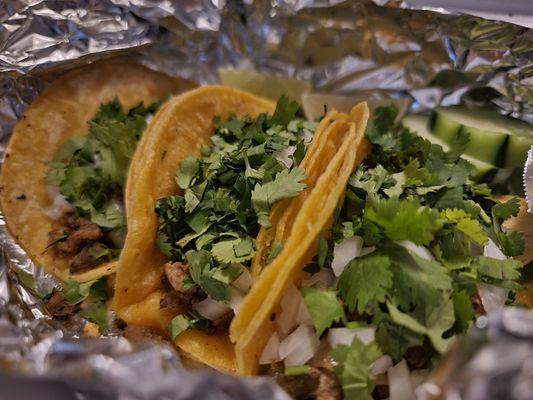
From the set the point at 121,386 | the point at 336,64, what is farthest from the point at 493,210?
the point at 121,386

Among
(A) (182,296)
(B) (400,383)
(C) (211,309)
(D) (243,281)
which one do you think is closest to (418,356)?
(B) (400,383)

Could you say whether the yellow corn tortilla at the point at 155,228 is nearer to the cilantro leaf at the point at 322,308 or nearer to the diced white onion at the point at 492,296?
the cilantro leaf at the point at 322,308

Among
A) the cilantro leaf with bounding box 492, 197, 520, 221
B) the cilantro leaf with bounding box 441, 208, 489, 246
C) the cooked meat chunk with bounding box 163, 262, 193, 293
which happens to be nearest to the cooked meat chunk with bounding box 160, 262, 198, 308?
the cooked meat chunk with bounding box 163, 262, 193, 293

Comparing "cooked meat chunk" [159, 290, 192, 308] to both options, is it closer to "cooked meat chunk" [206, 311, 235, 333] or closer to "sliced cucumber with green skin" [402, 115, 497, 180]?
"cooked meat chunk" [206, 311, 235, 333]

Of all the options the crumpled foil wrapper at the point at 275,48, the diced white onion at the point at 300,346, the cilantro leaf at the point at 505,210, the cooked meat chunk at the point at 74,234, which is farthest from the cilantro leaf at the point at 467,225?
the cooked meat chunk at the point at 74,234

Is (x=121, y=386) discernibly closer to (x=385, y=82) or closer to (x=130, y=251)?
(x=130, y=251)

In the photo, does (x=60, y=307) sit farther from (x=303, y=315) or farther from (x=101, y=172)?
(x=303, y=315)
